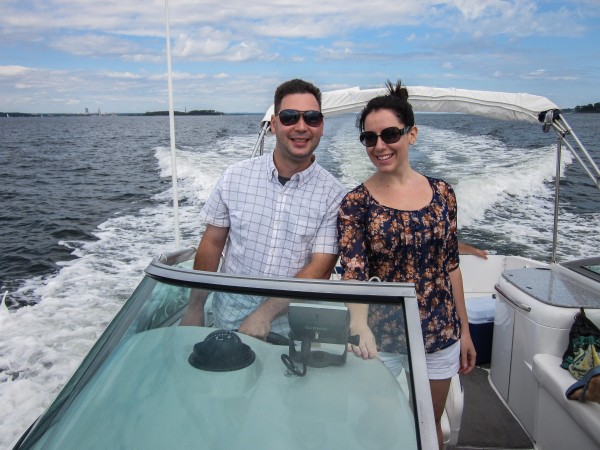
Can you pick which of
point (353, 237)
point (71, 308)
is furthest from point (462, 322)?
point (71, 308)

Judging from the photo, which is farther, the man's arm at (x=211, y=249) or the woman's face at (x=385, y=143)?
the man's arm at (x=211, y=249)

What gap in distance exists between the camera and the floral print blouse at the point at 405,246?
171cm

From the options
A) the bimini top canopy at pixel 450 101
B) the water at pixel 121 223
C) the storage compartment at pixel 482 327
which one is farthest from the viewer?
the water at pixel 121 223

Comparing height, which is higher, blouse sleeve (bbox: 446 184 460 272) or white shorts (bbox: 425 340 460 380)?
blouse sleeve (bbox: 446 184 460 272)

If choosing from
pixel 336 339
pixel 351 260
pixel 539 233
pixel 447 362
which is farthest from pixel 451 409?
pixel 539 233

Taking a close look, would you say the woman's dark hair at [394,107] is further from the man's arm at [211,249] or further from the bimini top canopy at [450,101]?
the bimini top canopy at [450,101]

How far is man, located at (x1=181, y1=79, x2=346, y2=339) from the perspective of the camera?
6.35 ft

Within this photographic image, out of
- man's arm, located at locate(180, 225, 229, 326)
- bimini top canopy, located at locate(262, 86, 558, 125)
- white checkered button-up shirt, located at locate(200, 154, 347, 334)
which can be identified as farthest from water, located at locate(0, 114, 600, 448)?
bimini top canopy, located at locate(262, 86, 558, 125)

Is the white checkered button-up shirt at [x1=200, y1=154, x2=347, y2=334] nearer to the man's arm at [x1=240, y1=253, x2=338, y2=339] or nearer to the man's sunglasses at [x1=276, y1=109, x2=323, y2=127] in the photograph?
the man's sunglasses at [x1=276, y1=109, x2=323, y2=127]

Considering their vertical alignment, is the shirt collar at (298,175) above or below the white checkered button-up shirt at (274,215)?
above

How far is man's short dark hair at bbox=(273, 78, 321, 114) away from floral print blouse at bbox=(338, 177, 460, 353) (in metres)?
0.46

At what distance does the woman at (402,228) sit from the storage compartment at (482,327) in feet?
5.87

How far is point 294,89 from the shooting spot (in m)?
1.99

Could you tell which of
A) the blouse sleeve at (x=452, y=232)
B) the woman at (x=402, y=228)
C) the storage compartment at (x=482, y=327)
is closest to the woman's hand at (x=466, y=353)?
the woman at (x=402, y=228)
